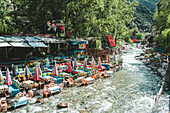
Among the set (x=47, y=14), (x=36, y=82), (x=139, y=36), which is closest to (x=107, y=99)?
(x=36, y=82)

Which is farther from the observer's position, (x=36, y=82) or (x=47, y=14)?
(x=47, y=14)

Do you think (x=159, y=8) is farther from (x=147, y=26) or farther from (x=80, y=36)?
(x=147, y=26)

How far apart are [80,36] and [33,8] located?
11850 millimetres

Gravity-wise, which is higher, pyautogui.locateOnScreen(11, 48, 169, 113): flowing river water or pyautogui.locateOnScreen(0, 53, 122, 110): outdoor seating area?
pyautogui.locateOnScreen(0, 53, 122, 110): outdoor seating area

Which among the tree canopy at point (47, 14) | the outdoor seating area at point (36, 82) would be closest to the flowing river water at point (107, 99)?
the outdoor seating area at point (36, 82)

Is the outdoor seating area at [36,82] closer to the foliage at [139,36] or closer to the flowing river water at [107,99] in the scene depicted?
the flowing river water at [107,99]

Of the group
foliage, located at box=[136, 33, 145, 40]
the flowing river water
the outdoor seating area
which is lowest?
the flowing river water

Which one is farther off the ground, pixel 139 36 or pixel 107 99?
pixel 139 36

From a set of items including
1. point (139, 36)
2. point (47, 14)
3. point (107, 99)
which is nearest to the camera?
point (107, 99)

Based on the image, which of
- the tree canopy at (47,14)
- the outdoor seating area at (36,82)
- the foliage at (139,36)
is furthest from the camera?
the foliage at (139,36)

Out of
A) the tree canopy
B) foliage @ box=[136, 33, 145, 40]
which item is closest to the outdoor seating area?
the tree canopy

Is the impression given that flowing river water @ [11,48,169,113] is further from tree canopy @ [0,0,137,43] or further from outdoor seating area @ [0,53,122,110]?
tree canopy @ [0,0,137,43]

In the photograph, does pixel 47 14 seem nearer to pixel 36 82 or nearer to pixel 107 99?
pixel 36 82

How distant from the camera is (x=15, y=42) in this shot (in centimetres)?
1791
